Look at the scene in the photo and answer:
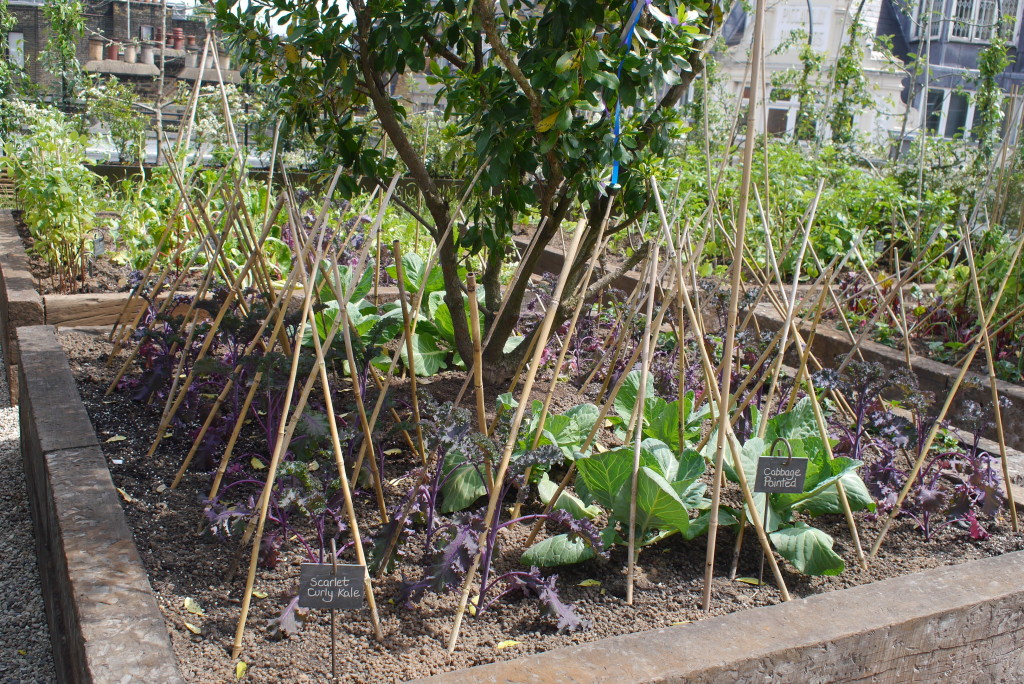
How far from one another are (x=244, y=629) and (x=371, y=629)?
→ 26 centimetres

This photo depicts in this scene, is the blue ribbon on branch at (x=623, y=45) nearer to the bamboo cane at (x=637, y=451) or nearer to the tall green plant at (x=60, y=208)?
the bamboo cane at (x=637, y=451)

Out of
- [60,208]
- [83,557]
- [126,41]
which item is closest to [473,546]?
[83,557]

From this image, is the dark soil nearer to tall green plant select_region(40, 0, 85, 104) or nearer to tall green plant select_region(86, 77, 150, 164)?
tall green plant select_region(86, 77, 150, 164)

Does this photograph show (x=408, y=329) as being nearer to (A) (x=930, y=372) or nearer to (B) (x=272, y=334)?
(B) (x=272, y=334)

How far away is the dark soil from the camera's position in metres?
1.69

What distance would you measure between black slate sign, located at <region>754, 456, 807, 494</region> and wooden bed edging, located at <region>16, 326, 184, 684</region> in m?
1.30

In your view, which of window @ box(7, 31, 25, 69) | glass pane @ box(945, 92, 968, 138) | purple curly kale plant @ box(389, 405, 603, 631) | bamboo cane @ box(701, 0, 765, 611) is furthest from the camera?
glass pane @ box(945, 92, 968, 138)

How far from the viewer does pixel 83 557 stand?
180cm

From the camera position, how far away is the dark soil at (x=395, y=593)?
→ 1.69m

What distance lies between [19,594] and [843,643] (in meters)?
2.22

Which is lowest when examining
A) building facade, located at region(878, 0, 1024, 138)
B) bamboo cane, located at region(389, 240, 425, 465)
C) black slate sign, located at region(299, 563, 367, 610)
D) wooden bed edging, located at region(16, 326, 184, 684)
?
wooden bed edging, located at region(16, 326, 184, 684)

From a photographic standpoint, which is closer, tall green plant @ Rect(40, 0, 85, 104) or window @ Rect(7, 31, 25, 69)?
tall green plant @ Rect(40, 0, 85, 104)

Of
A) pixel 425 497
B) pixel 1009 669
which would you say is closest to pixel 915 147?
pixel 1009 669

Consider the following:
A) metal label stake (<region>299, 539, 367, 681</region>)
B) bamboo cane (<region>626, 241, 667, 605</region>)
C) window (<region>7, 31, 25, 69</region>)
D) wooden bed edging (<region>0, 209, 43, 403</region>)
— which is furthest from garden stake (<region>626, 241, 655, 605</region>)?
window (<region>7, 31, 25, 69</region>)
